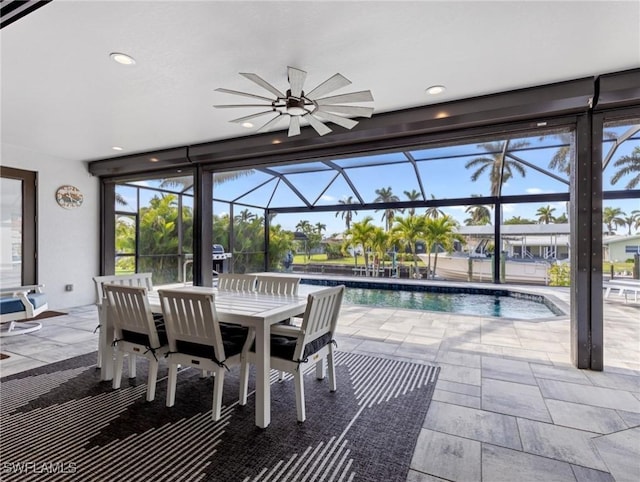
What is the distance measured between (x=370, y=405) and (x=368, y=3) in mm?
2788

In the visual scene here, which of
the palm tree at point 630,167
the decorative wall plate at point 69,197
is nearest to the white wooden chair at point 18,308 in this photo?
the decorative wall plate at point 69,197

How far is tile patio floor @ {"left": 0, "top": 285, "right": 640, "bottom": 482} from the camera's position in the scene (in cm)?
191

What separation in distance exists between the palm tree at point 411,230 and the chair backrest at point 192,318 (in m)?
8.77

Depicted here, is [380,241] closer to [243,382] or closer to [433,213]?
[433,213]

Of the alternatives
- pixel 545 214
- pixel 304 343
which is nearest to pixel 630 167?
pixel 304 343

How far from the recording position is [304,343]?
2.35m

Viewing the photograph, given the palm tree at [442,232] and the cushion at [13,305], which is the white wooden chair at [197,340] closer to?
the cushion at [13,305]

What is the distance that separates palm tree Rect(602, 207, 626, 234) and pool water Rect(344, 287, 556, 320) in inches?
134

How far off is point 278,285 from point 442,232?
771 cm

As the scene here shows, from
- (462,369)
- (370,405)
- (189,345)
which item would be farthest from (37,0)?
(462,369)

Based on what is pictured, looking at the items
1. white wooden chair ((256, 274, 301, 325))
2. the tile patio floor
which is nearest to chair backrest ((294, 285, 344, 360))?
white wooden chair ((256, 274, 301, 325))

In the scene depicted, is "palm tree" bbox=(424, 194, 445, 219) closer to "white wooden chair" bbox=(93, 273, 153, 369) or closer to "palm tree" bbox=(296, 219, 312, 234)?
"palm tree" bbox=(296, 219, 312, 234)

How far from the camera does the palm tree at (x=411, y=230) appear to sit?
10.2m

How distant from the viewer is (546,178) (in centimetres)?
771
